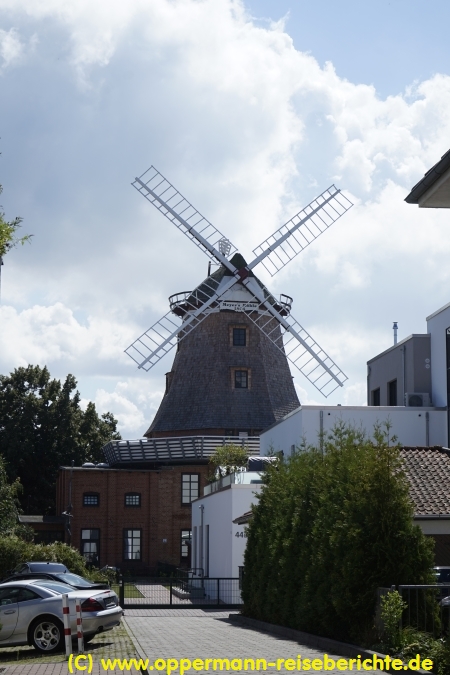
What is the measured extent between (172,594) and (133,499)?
22.7 meters

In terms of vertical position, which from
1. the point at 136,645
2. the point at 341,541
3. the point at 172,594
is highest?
the point at 341,541

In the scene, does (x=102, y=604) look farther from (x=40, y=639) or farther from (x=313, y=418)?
(x=313, y=418)

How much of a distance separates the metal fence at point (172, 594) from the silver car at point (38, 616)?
14.6m

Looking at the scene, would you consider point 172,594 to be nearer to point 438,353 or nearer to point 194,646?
point 438,353

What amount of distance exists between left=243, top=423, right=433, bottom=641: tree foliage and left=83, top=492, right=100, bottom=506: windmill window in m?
36.7

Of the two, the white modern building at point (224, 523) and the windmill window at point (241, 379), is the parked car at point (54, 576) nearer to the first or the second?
the white modern building at point (224, 523)

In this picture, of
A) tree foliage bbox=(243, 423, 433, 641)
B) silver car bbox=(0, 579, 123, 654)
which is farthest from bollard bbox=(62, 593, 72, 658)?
tree foliage bbox=(243, 423, 433, 641)

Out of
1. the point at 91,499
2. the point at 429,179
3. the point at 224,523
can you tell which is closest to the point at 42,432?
the point at 91,499

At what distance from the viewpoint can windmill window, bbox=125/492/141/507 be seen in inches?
2293

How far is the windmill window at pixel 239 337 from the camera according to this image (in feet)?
200

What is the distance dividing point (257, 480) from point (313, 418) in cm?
301

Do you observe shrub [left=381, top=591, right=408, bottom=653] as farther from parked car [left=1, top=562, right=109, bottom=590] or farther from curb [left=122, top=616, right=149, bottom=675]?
parked car [left=1, top=562, right=109, bottom=590]

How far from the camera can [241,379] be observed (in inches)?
2379

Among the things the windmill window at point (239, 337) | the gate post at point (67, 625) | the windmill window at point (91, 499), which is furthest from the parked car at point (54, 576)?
the windmill window at point (239, 337)
